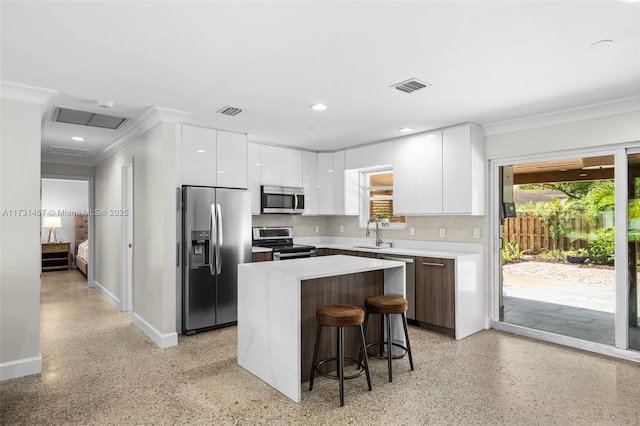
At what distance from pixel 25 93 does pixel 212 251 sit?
223cm

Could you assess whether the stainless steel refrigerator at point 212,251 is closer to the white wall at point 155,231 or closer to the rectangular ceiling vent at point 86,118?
the white wall at point 155,231

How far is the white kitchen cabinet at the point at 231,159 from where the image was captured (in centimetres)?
466

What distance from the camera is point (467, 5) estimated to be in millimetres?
1957

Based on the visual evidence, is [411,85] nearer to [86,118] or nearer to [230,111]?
[230,111]

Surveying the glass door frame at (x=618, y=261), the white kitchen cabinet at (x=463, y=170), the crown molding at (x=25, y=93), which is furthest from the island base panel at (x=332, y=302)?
the crown molding at (x=25, y=93)

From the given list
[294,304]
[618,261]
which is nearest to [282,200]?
[294,304]

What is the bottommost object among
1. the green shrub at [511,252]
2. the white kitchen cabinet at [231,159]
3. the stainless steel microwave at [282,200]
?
the green shrub at [511,252]

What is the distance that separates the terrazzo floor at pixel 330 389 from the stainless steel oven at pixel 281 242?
142 centimetres

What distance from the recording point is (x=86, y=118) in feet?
13.6

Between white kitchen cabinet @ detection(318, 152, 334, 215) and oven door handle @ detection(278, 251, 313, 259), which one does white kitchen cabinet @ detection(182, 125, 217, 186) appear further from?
white kitchen cabinet @ detection(318, 152, 334, 215)

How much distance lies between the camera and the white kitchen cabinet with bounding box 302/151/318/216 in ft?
19.5

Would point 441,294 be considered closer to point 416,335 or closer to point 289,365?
point 416,335

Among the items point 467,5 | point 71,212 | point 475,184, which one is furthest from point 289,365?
point 71,212

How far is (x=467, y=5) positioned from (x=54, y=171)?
7126 millimetres
